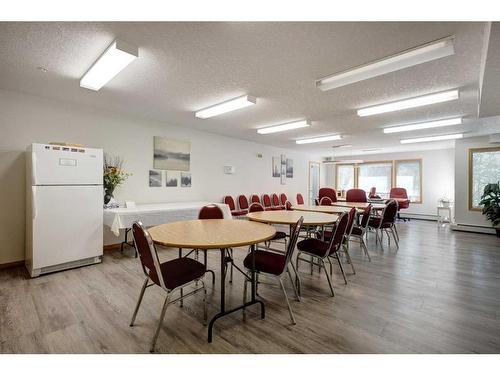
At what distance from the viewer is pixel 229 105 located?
12.6 ft

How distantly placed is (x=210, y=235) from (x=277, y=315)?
3.23 ft

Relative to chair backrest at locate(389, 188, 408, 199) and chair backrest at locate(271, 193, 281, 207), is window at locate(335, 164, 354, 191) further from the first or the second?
chair backrest at locate(271, 193, 281, 207)

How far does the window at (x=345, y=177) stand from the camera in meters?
10.7

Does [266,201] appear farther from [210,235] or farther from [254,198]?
[210,235]

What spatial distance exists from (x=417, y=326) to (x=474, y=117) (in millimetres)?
4526

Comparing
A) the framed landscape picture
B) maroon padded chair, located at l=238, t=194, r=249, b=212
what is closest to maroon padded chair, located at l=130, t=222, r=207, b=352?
the framed landscape picture

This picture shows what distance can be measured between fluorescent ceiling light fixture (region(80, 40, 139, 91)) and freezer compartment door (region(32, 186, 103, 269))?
1464mm

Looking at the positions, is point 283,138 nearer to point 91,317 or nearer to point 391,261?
point 391,261

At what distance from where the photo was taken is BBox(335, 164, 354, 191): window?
1070 cm

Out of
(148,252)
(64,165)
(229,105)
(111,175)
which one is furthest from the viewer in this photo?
(111,175)

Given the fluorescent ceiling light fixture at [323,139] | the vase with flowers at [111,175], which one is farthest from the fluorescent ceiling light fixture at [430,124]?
the vase with flowers at [111,175]

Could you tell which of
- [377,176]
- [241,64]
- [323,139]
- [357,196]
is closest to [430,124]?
[357,196]

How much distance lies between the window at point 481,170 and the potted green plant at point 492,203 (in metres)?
0.33
